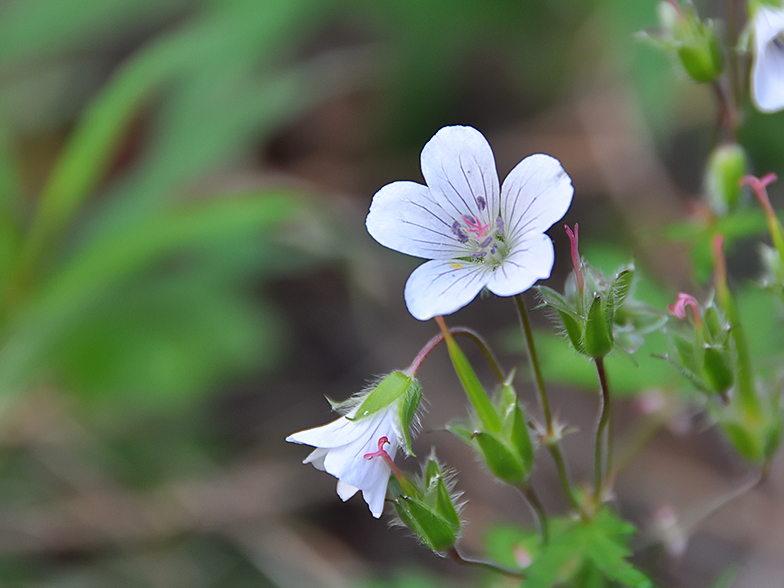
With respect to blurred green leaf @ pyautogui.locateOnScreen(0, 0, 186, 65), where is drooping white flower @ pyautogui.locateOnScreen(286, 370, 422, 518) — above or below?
below

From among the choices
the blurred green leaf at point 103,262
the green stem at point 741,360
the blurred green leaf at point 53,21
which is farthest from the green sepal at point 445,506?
the blurred green leaf at point 53,21

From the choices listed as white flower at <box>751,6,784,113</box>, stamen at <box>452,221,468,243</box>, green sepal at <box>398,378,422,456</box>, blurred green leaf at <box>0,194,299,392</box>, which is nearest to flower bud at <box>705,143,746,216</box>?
white flower at <box>751,6,784,113</box>

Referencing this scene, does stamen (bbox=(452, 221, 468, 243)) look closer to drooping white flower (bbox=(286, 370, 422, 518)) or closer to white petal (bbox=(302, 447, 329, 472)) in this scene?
drooping white flower (bbox=(286, 370, 422, 518))

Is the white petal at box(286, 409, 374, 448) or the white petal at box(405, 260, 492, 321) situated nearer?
the white petal at box(405, 260, 492, 321)

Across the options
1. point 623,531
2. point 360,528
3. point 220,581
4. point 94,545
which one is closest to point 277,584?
point 220,581

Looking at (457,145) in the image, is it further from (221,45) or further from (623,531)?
(221,45)

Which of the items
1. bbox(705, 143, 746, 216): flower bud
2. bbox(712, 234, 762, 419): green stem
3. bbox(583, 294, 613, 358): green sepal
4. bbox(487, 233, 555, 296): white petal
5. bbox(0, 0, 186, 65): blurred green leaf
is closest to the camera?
bbox(487, 233, 555, 296): white petal
